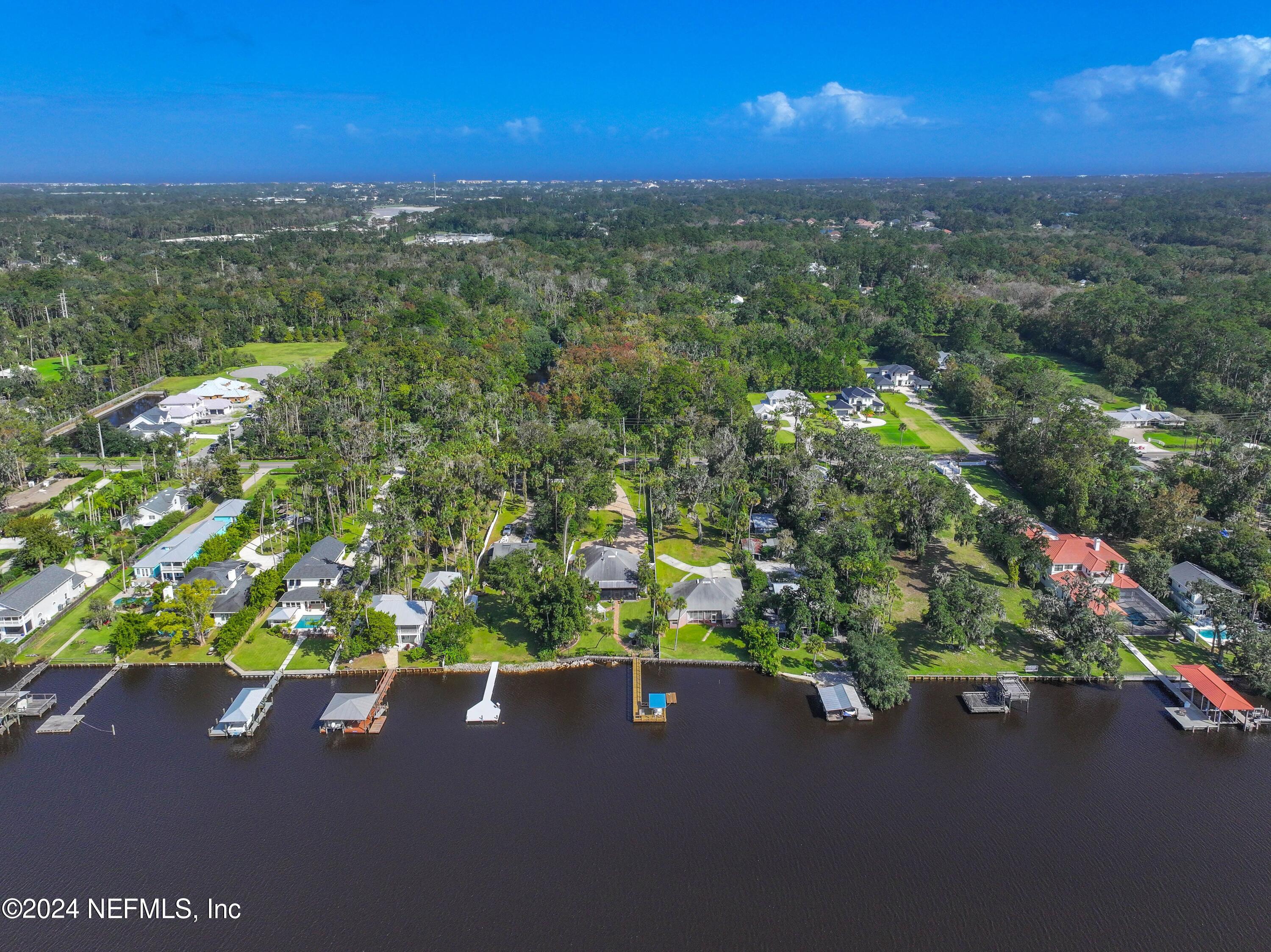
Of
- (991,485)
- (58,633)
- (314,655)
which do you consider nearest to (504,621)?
(314,655)

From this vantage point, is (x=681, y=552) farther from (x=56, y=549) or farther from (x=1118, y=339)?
(x=1118, y=339)

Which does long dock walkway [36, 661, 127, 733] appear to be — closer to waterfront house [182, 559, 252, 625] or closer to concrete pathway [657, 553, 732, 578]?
waterfront house [182, 559, 252, 625]

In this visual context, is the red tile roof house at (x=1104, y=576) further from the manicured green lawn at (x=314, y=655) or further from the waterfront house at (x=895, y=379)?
the waterfront house at (x=895, y=379)

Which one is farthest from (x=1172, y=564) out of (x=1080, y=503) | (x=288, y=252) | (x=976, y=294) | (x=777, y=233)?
(x=288, y=252)

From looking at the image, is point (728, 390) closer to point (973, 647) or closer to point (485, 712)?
point (973, 647)

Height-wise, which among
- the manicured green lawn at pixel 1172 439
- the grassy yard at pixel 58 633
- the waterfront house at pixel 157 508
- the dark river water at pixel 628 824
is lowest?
the dark river water at pixel 628 824

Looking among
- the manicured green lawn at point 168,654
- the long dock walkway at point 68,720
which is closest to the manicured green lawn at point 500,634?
the manicured green lawn at point 168,654
